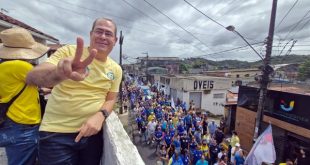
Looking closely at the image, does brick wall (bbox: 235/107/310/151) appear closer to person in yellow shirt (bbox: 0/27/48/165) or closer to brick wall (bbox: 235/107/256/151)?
brick wall (bbox: 235/107/256/151)

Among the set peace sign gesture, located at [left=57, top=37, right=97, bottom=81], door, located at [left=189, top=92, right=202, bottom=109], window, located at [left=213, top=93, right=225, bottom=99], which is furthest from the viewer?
window, located at [left=213, top=93, right=225, bottom=99]

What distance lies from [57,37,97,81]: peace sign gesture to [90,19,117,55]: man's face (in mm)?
603

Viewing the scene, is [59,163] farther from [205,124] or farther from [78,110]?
[205,124]

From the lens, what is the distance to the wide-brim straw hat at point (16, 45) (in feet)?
6.59

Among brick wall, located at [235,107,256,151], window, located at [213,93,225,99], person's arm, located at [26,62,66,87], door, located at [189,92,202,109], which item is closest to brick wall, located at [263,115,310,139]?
brick wall, located at [235,107,256,151]

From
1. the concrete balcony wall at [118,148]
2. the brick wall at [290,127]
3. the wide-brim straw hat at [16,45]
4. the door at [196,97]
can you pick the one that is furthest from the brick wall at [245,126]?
the wide-brim straw hat at [16,45]

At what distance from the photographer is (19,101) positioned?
2090 millimetres

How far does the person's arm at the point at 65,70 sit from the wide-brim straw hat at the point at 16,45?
666 millimetres

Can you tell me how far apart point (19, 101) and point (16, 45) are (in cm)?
49

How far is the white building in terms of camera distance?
82.7 ft

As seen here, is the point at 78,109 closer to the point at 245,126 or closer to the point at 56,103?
the point at 56,103

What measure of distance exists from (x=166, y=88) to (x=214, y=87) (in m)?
8.62

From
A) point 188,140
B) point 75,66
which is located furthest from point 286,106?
point 75,66

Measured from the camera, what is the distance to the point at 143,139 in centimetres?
1491
